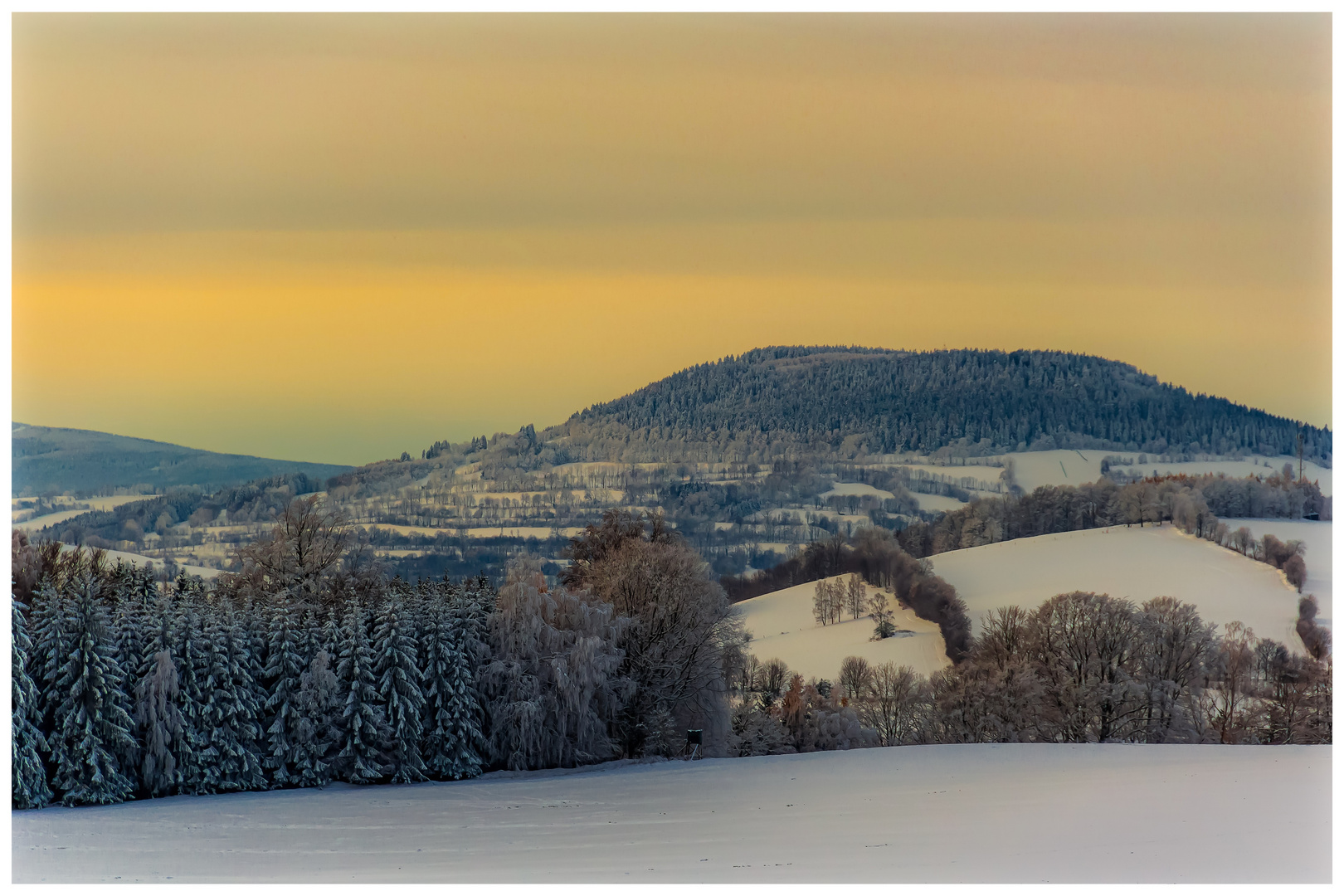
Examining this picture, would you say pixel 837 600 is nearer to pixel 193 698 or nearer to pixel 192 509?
pixel 192 509

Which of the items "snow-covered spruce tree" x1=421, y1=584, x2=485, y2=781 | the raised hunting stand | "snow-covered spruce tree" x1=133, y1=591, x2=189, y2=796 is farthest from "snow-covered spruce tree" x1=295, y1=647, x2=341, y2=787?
the raised hunting stand

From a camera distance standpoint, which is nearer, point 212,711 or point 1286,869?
point 1286,869

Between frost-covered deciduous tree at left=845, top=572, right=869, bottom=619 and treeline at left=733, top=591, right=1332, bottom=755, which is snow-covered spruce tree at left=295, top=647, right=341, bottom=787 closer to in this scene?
→ treeline at left=733, top=591, right=1332, bottom=755

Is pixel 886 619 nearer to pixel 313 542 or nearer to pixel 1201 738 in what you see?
pixel 1201 738

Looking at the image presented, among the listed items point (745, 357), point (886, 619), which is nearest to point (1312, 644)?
point (886, 619)

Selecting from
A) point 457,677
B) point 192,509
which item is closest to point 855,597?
point 192,509

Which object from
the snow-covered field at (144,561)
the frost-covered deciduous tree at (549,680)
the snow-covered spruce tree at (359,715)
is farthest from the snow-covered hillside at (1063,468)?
the snow-covered spruce tree at (359,715)
